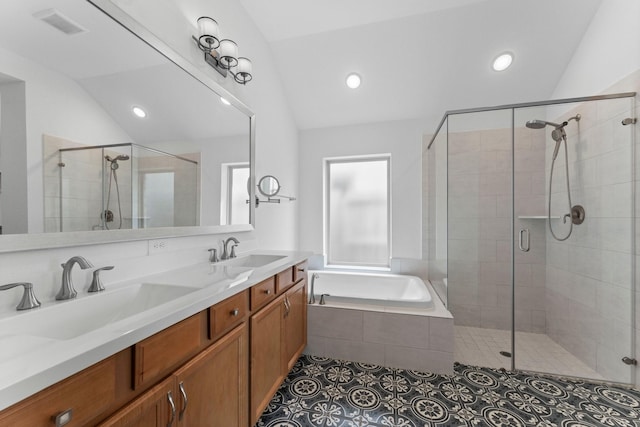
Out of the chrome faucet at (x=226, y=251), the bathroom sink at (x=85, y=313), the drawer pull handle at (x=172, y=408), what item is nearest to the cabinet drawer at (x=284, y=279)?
the chrome faucet at (x=226, y=251)

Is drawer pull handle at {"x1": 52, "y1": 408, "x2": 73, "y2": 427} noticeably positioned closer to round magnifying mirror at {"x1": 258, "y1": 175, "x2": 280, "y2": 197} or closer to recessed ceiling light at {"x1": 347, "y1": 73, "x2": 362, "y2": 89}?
round magnifying mirror at {"x1": 258, "y1": 175, "x2": 280, "y2": 197}

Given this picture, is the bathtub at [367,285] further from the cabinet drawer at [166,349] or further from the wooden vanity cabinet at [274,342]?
the cabinet drawer at [166,349]

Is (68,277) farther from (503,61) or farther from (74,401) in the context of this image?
(503,61)

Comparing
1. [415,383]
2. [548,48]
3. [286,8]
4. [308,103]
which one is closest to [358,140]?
[308,103]

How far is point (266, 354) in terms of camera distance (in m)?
1.43

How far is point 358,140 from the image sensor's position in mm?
3184

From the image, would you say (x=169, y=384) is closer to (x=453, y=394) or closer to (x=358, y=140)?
(x=453, y=394)

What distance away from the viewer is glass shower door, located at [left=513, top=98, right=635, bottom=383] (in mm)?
1821

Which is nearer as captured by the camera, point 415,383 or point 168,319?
point 168,319

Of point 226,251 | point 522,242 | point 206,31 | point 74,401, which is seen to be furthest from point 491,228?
point 74,401

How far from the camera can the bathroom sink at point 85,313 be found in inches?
30.5

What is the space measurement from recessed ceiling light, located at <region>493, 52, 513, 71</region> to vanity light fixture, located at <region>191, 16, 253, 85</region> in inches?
89.0

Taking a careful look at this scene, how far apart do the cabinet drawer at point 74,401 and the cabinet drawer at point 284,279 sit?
38.0 inches

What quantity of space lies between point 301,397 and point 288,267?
829 millimetres
